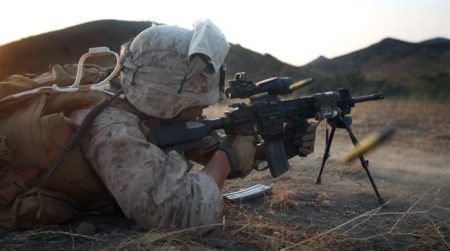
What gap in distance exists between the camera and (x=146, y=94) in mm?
3205

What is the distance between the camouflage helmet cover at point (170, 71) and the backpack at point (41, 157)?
267 mm

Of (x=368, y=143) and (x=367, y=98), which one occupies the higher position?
(x=367, y=98)

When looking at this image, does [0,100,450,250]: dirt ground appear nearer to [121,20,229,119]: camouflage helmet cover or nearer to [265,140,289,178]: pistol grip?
[265,140,289,178]: pistol grip

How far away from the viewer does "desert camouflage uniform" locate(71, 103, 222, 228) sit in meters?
2.93

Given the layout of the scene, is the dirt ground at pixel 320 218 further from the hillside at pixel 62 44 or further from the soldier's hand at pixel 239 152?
the hillside at pixel 62 44

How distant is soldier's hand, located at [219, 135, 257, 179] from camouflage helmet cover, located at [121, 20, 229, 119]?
1.10 ft

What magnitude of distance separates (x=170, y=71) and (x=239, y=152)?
2.22ft

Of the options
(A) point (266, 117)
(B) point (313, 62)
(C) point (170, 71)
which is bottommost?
(B) point (313, 62)

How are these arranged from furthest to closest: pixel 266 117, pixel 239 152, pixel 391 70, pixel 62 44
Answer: pixel 391 70, pixel 62 44, pixel 266 117, pixel 239 152

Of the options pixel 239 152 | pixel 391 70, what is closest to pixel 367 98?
pixel 239 152

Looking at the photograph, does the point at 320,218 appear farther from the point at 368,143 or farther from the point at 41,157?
the point at 41,157

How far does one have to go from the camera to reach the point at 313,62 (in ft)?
108

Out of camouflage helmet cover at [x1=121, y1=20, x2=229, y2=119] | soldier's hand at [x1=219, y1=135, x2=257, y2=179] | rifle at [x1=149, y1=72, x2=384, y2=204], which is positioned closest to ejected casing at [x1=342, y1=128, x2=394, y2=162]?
rifle at [x1=149, y1=72, x2=384, y2=204]

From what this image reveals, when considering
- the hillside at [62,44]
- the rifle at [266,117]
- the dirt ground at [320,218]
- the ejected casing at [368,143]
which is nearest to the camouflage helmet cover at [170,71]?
the rifle at [266,117]
